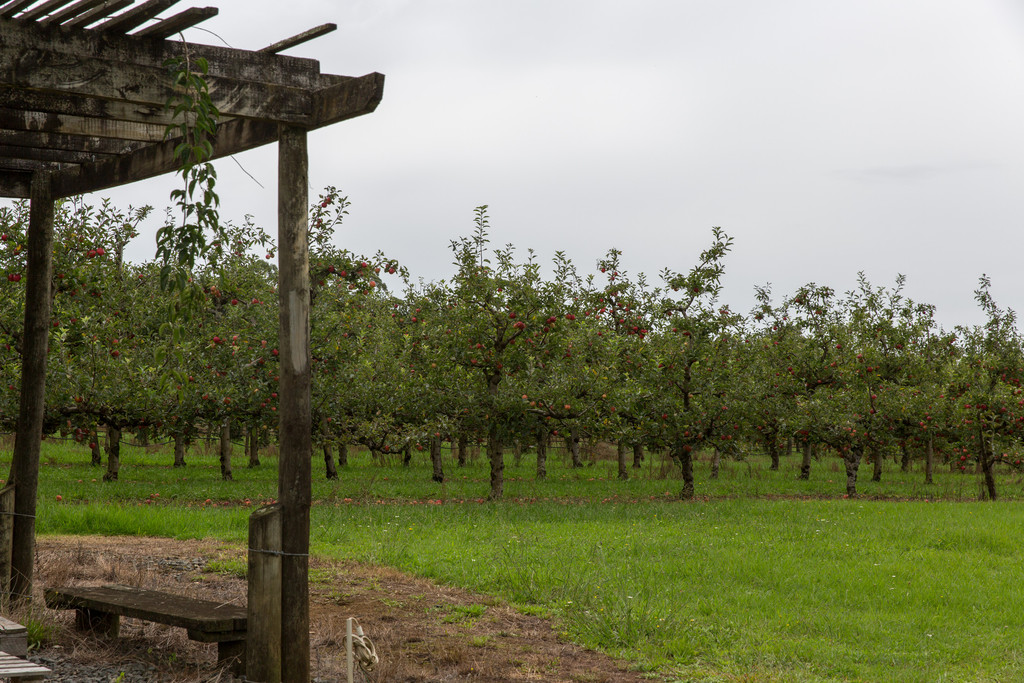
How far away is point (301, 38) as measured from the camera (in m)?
4.95

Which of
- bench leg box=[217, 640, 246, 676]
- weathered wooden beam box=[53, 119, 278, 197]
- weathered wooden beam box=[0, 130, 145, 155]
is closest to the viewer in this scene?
weathered wooden beam box=[53, 119, 278, 197]

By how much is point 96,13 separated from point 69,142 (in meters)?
2.36

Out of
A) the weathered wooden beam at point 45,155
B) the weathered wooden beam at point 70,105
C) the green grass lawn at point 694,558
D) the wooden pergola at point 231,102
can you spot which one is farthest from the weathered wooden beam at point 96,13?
the green grass lawn at point 694,558

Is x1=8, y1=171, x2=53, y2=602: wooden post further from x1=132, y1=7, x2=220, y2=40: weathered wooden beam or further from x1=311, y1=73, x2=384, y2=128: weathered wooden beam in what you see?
x1=311, y1=73, x2=384, y2=128: weathered wooden beam

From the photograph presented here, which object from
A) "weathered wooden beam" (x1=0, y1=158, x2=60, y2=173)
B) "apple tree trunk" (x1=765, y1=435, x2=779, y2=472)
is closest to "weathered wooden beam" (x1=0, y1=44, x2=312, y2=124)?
"weathered wooden beam" (x1=0, y1=158, x2=60, y2=173)

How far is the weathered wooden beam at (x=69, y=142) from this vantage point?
→ 6.31m

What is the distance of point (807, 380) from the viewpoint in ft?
93.0

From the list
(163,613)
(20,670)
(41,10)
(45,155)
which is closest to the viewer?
(20,670)

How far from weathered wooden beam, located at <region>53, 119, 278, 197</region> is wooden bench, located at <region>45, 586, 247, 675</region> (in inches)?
114

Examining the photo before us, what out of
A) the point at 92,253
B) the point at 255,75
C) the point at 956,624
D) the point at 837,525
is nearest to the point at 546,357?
the point at 837,525

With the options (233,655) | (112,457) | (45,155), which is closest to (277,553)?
(233,655)

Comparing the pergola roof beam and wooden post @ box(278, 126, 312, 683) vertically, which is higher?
the pergola roof beam

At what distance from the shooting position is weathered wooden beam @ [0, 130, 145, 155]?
6.31 m

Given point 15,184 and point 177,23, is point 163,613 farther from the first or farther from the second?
point 15,184
